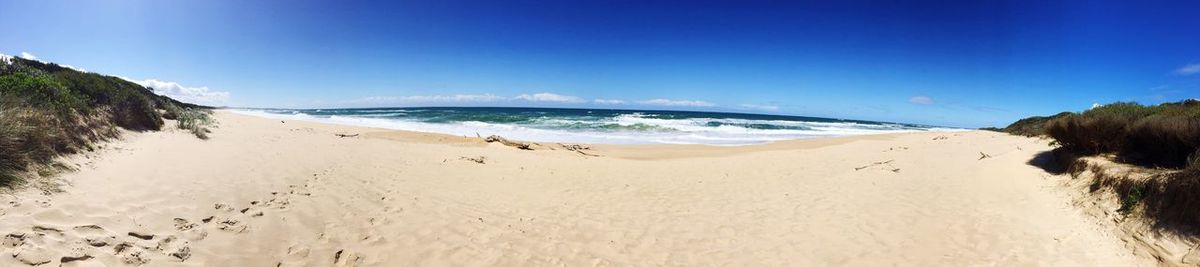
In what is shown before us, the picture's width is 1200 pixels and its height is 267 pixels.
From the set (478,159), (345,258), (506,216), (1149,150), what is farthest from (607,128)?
(345,258)

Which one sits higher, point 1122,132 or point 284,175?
point 1122,132

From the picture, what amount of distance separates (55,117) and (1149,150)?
15.7m

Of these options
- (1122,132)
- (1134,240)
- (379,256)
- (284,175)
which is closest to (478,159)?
(284,175)

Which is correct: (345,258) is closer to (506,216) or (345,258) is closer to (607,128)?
(506,216)

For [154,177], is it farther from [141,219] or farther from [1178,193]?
[1178,193]

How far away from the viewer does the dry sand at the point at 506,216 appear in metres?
4.46

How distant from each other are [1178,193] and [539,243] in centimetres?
710

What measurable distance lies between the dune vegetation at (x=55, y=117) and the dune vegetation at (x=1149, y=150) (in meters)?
11.7

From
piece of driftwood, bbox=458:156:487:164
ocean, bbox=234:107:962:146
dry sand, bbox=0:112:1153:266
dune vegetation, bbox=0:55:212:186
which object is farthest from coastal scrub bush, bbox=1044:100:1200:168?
ocean, bbox=234:107:962:146

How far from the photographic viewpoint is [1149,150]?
736cm

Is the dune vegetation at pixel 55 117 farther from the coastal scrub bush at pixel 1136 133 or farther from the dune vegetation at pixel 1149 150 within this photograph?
the coastal scrub bush at pixel 1136 133

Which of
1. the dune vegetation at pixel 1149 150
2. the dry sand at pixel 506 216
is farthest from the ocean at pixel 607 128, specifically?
the dune vegetation at pixel 1149 150

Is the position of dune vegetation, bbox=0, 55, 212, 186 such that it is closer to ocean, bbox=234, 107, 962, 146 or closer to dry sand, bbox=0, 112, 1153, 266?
dry sand, bbox=0, 112, 1153, 266

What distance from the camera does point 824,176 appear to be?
10.9 meters
